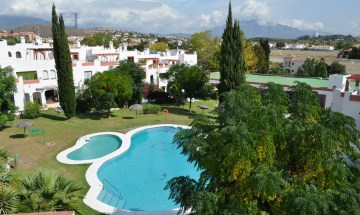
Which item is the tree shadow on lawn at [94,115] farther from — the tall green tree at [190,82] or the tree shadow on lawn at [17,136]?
the tall green tree at [190,82]

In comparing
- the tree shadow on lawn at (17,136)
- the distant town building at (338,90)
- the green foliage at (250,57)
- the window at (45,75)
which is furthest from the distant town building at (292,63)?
the tree shadow on lawn at (17,136)

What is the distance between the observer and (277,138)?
9883mm

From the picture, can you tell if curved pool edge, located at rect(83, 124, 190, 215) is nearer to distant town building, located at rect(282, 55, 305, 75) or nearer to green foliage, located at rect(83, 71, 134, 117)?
green foliage, located at rect(83, 71, 134, 117)

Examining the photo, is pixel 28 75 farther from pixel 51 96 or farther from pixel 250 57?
pixel 250 57

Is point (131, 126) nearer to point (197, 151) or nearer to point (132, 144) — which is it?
point (132, 144)

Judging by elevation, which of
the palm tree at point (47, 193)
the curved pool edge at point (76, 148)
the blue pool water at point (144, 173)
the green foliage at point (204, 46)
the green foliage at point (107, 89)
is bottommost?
the blue pool water at point (144, 173)

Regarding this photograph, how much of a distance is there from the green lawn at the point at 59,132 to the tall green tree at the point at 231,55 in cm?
713

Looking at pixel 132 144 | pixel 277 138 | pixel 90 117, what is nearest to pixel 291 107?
pixel 277 138

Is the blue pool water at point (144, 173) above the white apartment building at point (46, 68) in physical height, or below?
below

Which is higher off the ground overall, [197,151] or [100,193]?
[197,151]

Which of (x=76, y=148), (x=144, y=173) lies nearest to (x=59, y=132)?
(x=76, y=148)

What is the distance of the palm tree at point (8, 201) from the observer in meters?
10.7

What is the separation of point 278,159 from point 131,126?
76.3 ft

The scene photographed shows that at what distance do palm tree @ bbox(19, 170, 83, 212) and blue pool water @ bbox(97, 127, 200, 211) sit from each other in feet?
18.2
